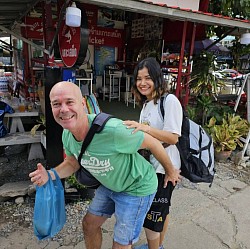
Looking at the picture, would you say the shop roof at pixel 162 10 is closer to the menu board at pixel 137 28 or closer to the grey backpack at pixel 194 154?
the grey backpack at pixel 194 154

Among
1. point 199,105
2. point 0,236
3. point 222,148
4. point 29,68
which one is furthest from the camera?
point 29,68

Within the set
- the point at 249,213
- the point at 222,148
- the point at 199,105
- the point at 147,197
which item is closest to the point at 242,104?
the point at 199,105

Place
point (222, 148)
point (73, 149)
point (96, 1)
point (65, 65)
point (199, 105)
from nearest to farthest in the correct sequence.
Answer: point (73, 149), point (96, 1), point (65, 65), point (222, 148), point (199, 105)

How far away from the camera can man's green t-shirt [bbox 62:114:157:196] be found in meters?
1.47

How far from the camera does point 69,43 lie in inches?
123

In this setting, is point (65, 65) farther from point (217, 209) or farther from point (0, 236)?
point (217, 209)

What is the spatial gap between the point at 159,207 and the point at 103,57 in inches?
277

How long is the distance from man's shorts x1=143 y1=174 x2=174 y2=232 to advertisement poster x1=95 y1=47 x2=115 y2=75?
6.84 m

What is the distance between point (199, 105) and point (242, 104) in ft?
5.90

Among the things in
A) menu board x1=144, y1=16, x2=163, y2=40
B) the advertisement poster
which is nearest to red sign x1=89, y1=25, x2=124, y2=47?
the advertisement poster

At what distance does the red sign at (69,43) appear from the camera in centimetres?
296

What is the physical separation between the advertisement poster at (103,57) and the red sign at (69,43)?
4.89m

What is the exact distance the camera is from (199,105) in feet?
19.2

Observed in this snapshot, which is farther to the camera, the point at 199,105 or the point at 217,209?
the point at 199,105
